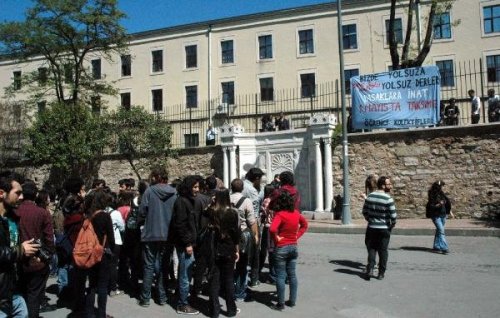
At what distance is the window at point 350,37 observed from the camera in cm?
3397

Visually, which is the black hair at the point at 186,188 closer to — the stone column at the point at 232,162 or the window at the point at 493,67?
the stone column at the point at 232,162

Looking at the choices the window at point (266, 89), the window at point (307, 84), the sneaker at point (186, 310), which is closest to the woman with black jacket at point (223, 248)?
the sneaker at point (186, 310)

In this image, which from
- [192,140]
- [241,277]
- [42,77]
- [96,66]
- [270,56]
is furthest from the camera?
[96,66]

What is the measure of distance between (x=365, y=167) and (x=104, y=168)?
563 inches

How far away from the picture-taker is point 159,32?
38562 millimetres

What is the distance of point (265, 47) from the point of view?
36.1 meters

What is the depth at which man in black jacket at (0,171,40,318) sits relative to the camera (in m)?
3.77

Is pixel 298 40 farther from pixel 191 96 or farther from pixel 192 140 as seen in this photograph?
pixel 192 140

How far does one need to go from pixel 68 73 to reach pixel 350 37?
1991cm

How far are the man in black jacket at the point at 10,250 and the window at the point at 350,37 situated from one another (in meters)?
32.5

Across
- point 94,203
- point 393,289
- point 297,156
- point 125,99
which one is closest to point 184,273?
point 94,203

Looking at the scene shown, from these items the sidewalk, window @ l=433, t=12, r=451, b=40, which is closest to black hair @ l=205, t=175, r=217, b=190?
the sidewalk

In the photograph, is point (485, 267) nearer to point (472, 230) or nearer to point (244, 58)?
point (472, 230)

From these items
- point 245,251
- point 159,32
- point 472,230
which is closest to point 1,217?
point 245,251
